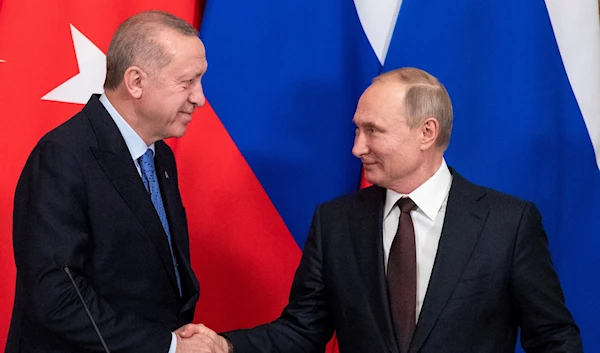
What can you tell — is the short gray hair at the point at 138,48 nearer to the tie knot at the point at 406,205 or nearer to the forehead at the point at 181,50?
the forehead at the point at 181,50

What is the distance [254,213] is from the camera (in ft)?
9.50

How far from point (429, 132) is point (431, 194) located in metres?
0.16

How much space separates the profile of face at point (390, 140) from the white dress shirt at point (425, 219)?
50 mm

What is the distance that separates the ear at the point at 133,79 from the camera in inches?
89.7

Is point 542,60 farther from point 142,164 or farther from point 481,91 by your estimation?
point 142,164

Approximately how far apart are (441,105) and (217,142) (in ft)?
2.64

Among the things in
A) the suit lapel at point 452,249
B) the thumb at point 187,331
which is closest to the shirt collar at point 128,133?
the thumb at point 187,331

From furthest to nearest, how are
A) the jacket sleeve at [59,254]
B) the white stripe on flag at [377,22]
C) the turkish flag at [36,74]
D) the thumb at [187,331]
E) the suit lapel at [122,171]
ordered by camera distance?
the white stripe on flag at [377,22] < the turkish flag at [36,74] < the thumb at [187,331] < the suit lapel at [122,171] < the jacket sleeve at [59,254]

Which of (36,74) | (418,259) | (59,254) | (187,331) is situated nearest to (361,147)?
(418,259)

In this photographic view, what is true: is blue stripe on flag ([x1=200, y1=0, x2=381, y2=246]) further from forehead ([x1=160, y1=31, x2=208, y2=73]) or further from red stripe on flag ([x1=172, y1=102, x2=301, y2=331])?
forehead ([x1=160, y1=31, x2=208, y2=73])

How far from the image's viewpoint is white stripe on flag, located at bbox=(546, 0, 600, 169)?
2.87 metres

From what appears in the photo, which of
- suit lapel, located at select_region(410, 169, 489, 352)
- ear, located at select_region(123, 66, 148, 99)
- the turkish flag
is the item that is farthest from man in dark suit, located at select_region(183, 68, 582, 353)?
the turkish flag

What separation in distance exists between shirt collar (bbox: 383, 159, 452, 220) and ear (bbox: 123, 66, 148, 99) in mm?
700

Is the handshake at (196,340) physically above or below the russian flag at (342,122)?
below
